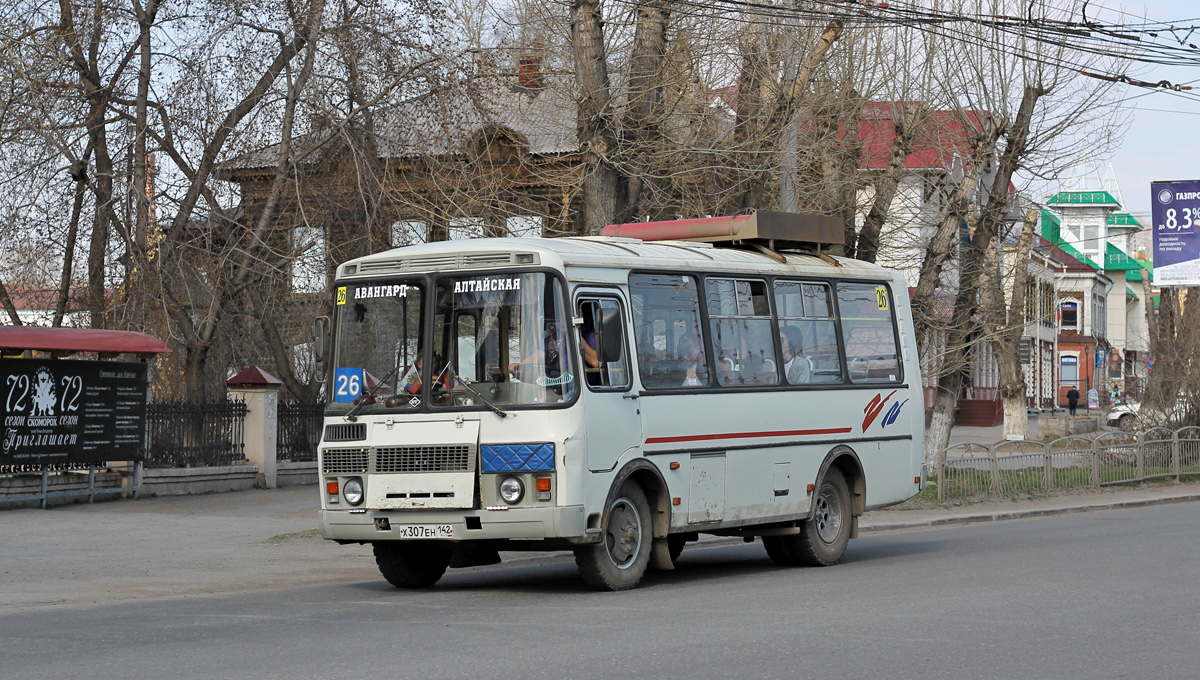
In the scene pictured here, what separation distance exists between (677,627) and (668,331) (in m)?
3.75

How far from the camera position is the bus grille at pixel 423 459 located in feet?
36.6

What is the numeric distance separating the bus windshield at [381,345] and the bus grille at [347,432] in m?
0.16

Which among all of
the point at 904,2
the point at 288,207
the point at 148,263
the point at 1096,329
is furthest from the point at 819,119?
the point at 1096,329

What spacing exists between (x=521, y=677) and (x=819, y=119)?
1601 cm

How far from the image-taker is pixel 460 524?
437 inches

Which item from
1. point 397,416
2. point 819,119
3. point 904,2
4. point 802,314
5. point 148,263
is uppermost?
point 904,2

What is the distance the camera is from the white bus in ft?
36.4

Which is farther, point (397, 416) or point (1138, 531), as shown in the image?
point (1138, 531)

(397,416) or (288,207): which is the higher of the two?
(288,207)

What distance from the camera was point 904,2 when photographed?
23844 millimetres

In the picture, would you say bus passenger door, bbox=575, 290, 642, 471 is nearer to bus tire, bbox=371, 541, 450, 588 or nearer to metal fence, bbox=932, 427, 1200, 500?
bus tire, bbox=371, 541, 450, 588

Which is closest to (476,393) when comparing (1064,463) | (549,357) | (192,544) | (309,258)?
(549,357)

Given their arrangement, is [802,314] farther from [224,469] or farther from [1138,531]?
[224,469]

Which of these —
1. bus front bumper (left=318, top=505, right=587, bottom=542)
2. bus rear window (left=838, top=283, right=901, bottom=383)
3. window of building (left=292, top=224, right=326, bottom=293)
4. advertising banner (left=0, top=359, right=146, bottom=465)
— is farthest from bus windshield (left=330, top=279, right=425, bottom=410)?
window of building (left=292, top=224, right=326, bottom=293)
